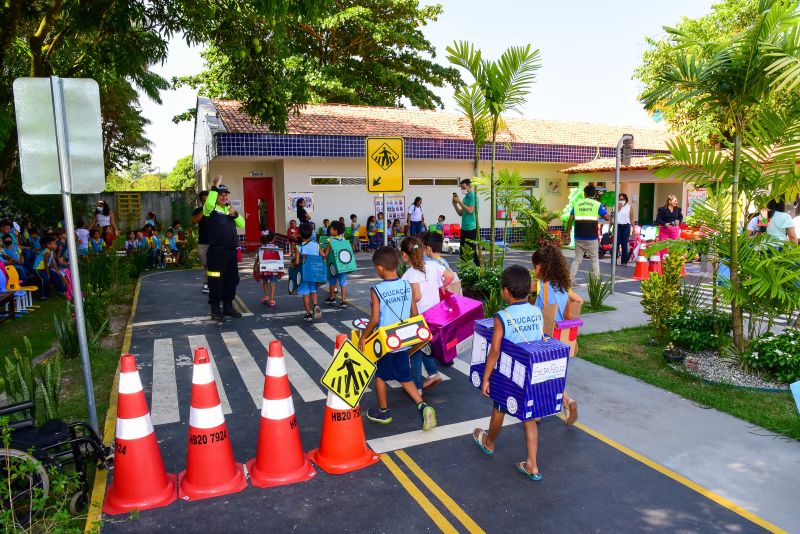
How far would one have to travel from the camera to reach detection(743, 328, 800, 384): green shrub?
Result: 5.56m

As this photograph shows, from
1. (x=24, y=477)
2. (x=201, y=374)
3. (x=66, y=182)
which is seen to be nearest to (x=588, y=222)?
(x=201, y=374)

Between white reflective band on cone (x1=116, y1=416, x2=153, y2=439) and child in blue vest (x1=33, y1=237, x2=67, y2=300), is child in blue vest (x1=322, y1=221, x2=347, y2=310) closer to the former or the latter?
white reflective band on cone (x1=116, y1=416, x2=153, y2=439)

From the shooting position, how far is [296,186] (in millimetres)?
19219

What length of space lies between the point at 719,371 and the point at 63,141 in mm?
6623

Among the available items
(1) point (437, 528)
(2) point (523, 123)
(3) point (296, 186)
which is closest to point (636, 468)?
(1) point (437, 528)

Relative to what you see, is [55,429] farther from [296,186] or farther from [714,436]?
[296,186]

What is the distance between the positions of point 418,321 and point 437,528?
1722mm

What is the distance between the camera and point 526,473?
406 cm

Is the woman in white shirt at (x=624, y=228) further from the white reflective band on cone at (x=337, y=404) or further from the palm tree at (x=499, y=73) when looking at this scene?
the white reflective band on cone at (x=337, y=404)

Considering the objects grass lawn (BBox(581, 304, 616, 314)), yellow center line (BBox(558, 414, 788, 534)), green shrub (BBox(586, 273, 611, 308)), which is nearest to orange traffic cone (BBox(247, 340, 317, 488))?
yellow center line (BBox(558, 414, 788, 534))

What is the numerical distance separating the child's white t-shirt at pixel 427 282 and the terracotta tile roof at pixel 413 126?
12444 millimetres

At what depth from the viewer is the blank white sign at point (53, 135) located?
4.05 m

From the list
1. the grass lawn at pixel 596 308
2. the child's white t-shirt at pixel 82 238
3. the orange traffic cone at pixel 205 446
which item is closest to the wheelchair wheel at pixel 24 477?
the orange traffic cone at pixel 205 446

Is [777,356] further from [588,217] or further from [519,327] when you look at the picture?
[588,217]
